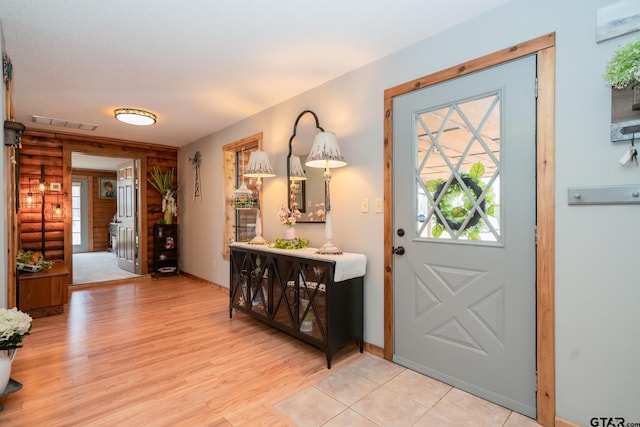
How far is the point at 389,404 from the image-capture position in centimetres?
194

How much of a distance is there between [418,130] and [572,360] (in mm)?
1685

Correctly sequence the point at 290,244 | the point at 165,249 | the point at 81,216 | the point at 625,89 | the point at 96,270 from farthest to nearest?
the point at 81,216
the point at 96,270
the point at 165,249
the point at 290,244
the point at 625,89

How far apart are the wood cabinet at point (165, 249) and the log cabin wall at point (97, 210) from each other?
495 centimetres

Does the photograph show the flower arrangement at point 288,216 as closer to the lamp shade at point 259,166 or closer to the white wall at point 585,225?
the lamp shade at point 259,166

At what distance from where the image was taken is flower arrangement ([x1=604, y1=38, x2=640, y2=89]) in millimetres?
1372

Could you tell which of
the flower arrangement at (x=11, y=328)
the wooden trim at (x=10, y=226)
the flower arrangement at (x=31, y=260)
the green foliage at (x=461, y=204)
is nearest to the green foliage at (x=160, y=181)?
the flower arrangement at (x=31, y=260)

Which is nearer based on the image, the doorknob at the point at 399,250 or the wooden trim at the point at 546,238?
the wooden trim at the point at 546,238

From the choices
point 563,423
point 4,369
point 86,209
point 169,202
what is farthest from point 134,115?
point 86,209

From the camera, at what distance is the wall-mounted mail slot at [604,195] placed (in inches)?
59.1

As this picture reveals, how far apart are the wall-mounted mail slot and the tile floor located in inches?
50.2

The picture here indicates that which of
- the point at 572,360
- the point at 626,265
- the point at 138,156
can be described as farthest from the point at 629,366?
the point at 138,156

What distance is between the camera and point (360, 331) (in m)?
2.66

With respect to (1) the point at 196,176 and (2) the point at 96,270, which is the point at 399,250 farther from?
(2) the point at 96,270

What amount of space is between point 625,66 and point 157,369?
3.34 m
